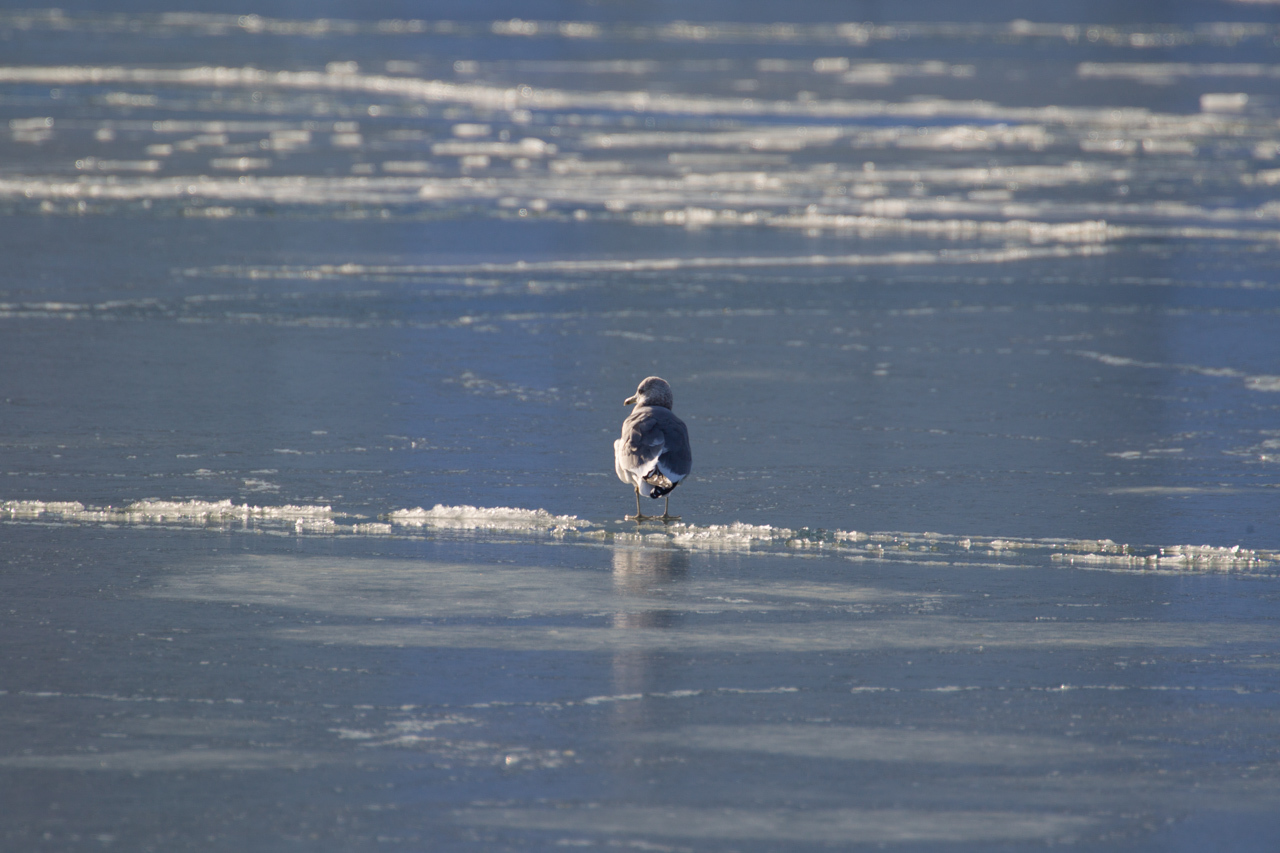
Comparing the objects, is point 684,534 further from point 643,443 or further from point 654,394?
point 654,394

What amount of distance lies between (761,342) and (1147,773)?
6453 mm

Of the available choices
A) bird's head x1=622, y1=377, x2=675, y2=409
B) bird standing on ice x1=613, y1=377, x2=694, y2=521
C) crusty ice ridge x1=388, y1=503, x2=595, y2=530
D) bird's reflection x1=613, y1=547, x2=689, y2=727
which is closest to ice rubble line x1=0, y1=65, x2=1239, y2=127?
bird's head x1=622, y1=377, x2=675, y2=409

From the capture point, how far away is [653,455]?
6.75 m

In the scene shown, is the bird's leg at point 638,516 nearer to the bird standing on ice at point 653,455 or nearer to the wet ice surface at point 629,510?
the bird standing on ice at point 653,455

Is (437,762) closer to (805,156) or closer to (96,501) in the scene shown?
(96,501)

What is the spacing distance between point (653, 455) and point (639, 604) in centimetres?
101

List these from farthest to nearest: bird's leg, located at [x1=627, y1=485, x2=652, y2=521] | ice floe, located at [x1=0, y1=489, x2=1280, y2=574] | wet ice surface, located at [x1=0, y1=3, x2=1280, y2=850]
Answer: bird's leg, located at [x1=627, y1=485, x2=652, y2=521], ice floe, located at [x1=0, y1=489, x2=1280, y2=574], wet ice surface, located at [x1=0, y1=3, x2=1280, y2=850]

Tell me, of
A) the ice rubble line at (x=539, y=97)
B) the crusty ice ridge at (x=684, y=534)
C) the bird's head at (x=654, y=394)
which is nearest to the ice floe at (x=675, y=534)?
the crusty ice ridge at (x=684, y=534)

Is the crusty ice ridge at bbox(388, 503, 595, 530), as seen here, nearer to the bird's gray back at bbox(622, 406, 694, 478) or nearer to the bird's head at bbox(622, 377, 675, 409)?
the bird's gray back at bbox(622, 406, 694, 478)

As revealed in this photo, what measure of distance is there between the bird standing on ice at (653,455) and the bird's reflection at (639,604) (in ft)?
0.99

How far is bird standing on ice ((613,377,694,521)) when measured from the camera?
6734 mm

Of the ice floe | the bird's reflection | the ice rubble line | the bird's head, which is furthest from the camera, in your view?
the ice rubble line

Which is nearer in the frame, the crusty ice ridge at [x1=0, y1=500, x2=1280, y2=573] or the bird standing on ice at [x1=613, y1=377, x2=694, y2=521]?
the crusty ice ridge at [x1=0, y1=500, x2=1280, y2=573]

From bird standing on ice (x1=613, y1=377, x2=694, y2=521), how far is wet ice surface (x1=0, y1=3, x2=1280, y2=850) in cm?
22
